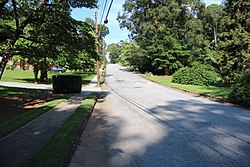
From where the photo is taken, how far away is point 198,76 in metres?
29.3

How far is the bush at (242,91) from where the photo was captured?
13.5 metres

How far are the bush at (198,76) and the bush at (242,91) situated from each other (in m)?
14.2

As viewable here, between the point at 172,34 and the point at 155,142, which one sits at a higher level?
the point at 172,34

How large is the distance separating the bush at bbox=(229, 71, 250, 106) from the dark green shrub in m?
11.2

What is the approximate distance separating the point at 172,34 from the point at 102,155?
43974 millimetres

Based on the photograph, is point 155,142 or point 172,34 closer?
point 155,142

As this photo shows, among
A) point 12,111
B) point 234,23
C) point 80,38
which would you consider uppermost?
point 234,23

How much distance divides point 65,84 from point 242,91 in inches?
487

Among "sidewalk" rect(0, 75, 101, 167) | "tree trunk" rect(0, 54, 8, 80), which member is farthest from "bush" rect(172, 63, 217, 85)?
"sidewalk" rect(0, 75, 101, 167)

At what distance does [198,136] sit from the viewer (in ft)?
23.0

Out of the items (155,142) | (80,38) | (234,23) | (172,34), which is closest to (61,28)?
(80,38)

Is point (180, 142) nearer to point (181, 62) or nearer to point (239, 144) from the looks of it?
point (239, 144)

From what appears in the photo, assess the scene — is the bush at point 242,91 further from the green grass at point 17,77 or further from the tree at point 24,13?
the green grass at point 17,77

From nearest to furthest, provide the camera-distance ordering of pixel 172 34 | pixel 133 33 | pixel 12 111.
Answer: pixel 12 111, pixel 172 34, pixel 133 33
